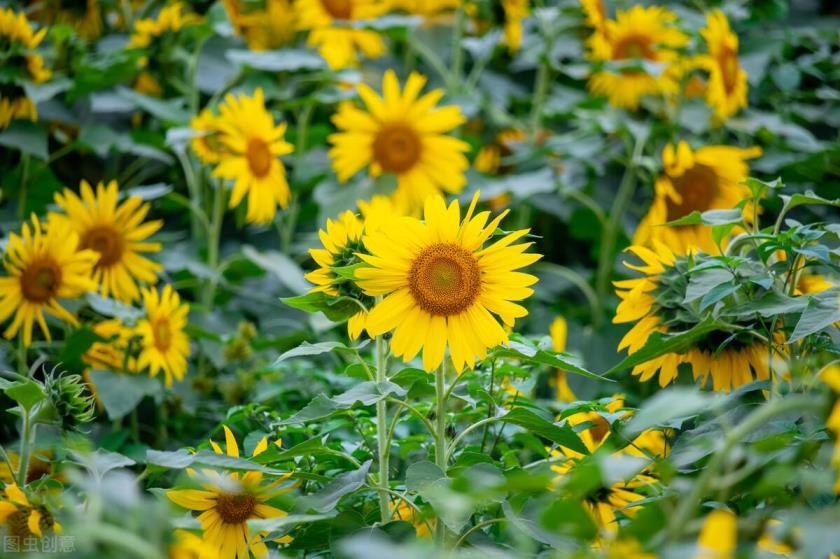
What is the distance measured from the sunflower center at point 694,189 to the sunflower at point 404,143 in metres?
0.38

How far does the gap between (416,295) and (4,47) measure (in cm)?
104

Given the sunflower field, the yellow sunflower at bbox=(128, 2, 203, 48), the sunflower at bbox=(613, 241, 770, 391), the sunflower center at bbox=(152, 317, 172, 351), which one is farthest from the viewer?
the yellow sunflower at bbox=(128, 2, 203, 48)

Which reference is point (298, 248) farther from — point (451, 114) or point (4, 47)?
point (4, 47)

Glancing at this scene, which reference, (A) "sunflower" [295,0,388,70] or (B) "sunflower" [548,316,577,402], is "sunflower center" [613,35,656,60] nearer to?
(A) "sunflower" [295,0,388,70]

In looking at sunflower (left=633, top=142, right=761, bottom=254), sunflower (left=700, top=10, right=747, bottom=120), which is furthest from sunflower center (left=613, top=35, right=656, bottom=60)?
sunflower (left=633, top=142, right=761, bottom=254)

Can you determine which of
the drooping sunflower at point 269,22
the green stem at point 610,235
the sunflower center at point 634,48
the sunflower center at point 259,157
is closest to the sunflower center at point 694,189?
the green stem at point 610,235

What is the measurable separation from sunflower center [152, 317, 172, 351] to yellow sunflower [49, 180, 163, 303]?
0.11 meters

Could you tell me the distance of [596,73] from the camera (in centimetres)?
215

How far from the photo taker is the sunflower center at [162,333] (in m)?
1.47

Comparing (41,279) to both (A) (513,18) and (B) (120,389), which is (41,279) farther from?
(A) (513,18)

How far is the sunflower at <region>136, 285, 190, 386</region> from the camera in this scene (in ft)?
4.70

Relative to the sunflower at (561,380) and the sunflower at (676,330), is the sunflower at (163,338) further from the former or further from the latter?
the sunflower at (676,330)

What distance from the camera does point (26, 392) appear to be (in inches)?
36.2

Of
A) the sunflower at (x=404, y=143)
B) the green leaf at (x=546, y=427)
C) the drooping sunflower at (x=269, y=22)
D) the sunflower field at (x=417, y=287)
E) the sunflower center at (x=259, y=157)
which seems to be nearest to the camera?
the sunflower field at (x=417, y=287)
